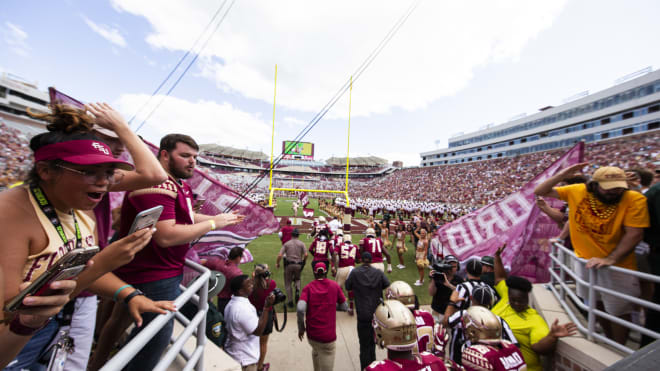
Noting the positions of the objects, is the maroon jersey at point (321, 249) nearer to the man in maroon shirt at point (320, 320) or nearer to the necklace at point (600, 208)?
the man in maroon shirt at point (320, 320)

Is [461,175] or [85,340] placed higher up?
[461,175]

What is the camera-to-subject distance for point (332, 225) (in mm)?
10141

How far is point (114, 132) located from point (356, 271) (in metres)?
3.32

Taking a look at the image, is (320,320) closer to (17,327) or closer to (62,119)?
(17,327)

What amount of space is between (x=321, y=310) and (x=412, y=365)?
5.39 ft

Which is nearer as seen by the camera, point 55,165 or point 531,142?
point 55,165

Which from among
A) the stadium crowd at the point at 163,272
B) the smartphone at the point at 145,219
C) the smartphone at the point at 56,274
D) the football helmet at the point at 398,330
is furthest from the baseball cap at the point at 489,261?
the smartphone at the point at 56,274

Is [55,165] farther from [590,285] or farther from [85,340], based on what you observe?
[590,285]

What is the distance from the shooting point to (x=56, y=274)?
80 centimetres

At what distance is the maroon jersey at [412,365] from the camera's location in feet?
6.04

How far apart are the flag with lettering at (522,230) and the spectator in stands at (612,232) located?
159 centimetres

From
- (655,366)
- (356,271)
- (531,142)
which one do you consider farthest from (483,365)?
(531,142)

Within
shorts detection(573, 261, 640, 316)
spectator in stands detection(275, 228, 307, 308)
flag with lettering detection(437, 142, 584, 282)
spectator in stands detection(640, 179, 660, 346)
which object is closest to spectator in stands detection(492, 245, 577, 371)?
shorts detection(573, 261, 640, 316)

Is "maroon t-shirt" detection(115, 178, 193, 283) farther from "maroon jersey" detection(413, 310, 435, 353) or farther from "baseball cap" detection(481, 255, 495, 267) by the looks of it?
"baseball cap" detection(481, 255, 495, 267)
